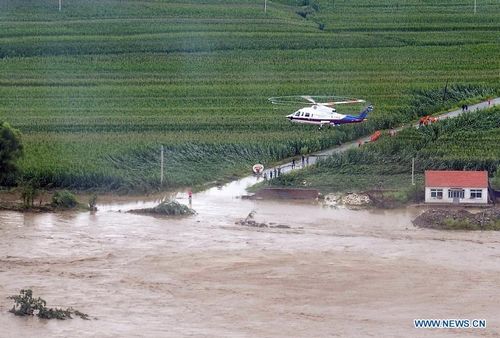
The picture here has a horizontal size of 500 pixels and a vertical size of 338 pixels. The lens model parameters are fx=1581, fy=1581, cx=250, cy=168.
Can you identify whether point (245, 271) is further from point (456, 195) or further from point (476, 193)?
point (476, 193)

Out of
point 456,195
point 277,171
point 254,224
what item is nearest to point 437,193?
point 456,195

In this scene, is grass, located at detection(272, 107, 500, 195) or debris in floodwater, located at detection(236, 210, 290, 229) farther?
grass, located at detection(272, 107, 500, 195)

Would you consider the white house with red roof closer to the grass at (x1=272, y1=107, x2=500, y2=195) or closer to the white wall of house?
the white wall of house

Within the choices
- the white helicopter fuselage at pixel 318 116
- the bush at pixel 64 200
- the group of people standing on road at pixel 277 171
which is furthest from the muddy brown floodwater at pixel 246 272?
the white helicopter fuselage at pixel 318 116

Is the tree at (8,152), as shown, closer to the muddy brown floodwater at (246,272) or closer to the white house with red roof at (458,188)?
the muddy brown floodwater at (246,272)

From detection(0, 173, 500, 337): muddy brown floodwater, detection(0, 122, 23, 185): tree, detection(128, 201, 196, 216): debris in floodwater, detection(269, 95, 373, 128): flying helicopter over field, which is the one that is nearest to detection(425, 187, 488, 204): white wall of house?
detection(0, 173, 500, 337): muddy brown floodwater
